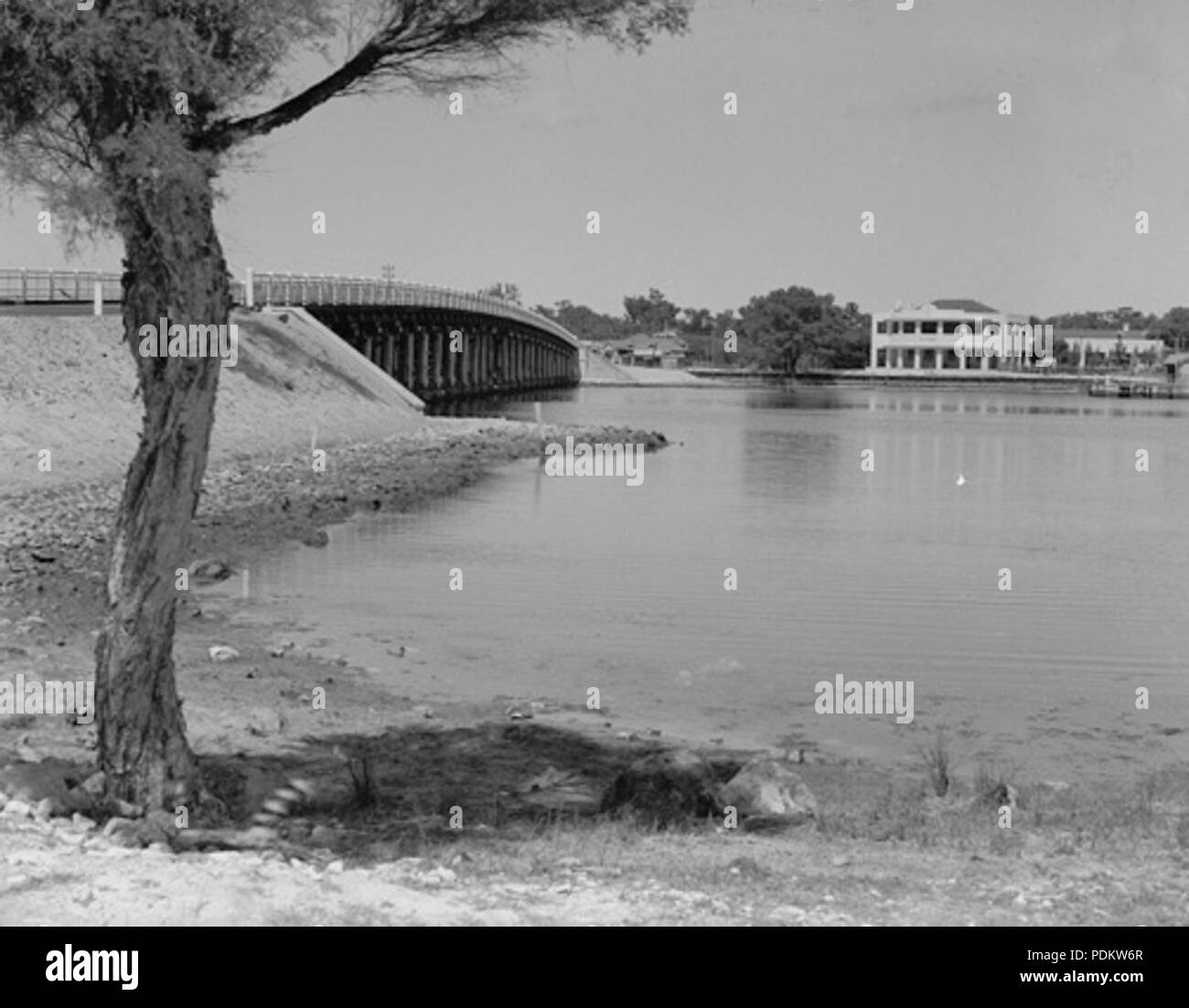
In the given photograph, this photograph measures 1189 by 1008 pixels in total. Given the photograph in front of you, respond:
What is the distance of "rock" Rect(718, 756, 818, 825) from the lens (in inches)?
446

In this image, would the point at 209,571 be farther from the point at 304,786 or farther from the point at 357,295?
the point at 357,295

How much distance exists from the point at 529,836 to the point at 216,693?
611 cm

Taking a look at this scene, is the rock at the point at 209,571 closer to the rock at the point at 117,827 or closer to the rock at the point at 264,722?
the rock at the point at 264,722

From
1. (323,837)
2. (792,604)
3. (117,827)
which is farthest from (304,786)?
(792,604)

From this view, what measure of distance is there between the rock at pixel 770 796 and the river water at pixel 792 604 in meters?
3.19

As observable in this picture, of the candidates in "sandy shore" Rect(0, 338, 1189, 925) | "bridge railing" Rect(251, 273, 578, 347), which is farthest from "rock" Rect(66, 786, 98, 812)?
"bridge railing" Rect(251, 273, 578, 347)

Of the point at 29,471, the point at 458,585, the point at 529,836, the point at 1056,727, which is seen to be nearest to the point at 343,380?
the point at 29,471

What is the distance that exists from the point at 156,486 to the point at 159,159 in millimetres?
1968

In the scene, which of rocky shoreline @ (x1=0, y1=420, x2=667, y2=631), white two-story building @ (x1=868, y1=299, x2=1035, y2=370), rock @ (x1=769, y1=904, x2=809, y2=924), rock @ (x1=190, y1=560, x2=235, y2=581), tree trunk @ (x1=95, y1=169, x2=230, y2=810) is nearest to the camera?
rock @ (x1=769, y1=904, x2=809, y2=924)

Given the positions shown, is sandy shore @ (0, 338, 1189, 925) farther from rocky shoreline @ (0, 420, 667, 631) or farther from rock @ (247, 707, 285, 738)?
rocky shoreline @ (0, 420, 667, 631)

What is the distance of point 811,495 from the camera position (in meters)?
43.3

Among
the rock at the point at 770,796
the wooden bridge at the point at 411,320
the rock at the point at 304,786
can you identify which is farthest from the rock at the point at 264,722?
the wooden bridge at the point at 411,320

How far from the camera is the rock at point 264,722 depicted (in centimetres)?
1385

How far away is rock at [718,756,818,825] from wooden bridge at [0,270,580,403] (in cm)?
2647
